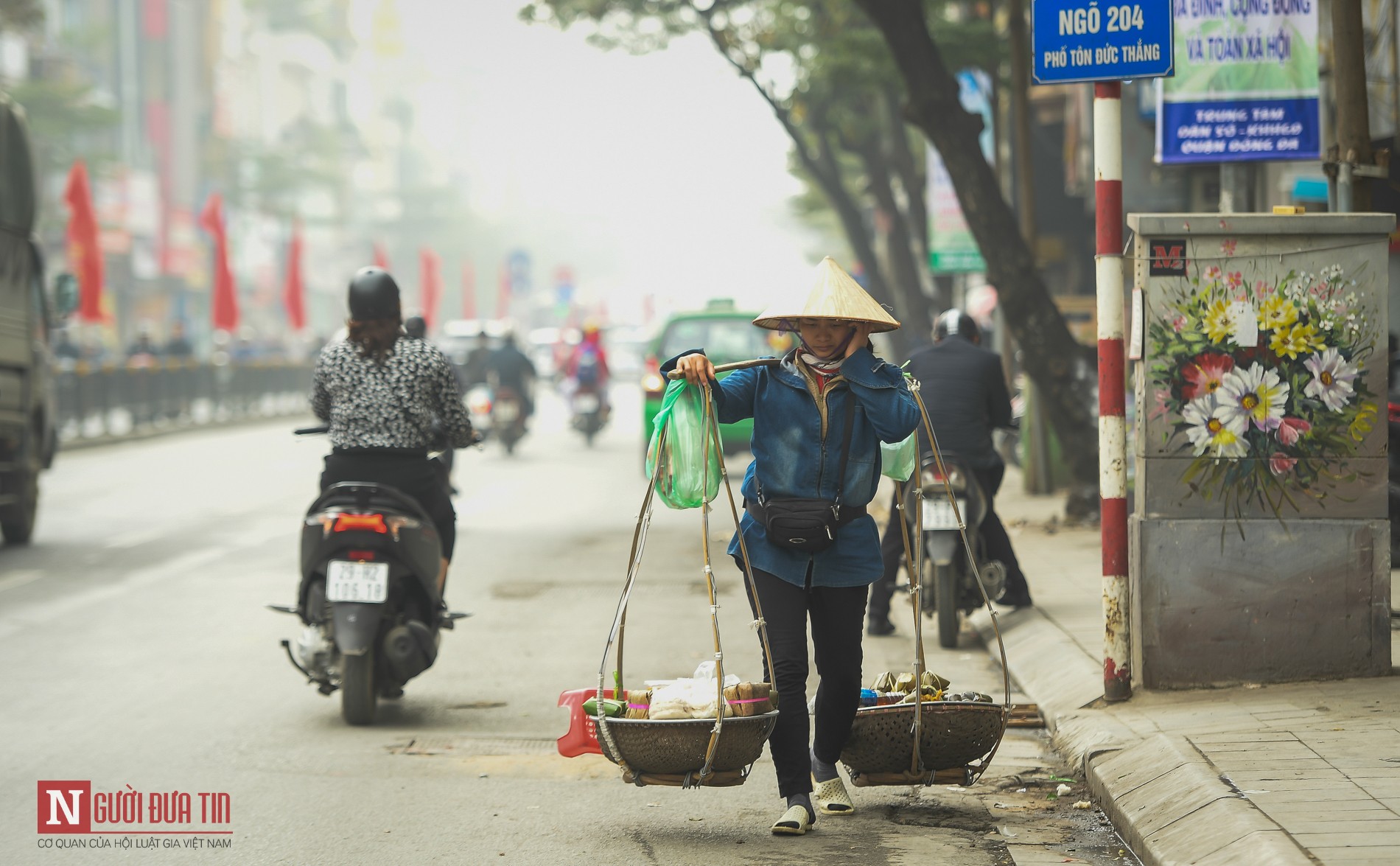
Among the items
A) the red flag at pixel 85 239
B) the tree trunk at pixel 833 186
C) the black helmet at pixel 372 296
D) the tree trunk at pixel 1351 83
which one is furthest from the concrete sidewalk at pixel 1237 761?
the red flag at pixel 85 239

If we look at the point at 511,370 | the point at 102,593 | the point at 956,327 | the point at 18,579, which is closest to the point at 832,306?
the point at 956,327

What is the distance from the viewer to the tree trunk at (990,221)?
13.6m

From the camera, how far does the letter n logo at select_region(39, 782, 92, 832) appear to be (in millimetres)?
5379

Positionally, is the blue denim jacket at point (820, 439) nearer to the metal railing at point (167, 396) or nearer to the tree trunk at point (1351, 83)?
the tree trunk at point (1351, 83)

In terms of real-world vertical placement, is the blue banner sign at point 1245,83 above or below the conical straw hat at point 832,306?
above

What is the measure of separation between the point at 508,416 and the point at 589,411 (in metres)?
3.25

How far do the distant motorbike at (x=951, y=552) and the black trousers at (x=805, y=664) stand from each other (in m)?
3.11

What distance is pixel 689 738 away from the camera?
4.92 m

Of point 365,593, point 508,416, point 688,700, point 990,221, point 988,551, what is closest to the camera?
point 688,700

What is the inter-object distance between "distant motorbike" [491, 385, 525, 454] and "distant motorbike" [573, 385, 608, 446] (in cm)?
291

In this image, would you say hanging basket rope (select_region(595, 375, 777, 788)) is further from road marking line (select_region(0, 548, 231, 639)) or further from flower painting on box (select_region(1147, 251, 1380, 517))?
road marking line (select_region(0, 548, 231, 639))

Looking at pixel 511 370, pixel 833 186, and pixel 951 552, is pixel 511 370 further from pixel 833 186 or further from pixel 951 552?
pixel 951 552

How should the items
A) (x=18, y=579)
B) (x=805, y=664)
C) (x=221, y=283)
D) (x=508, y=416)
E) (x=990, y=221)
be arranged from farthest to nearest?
1. (x=221, y=283)
2. (x=508, y=416)
3. (x=990, y=221)
4. (x=18, y=579)
5. (x=805, y=664)

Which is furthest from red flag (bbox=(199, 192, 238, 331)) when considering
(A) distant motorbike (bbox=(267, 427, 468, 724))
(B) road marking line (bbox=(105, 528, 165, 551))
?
(A) distant motorbike (bbox=(267, 427, 468, 724))
